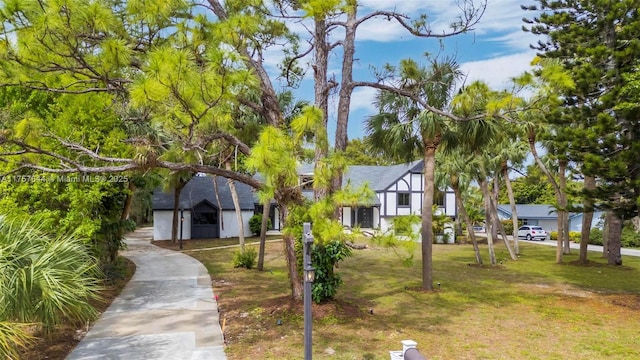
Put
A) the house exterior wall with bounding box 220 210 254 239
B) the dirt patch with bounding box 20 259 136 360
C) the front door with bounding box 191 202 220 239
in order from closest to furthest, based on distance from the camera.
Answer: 1. the dirt patch with bounding box 20 259 136 360
2. the front door with bounding box 191 202 220 239
3. the house exterior wall with bounding box 220 210 254 239

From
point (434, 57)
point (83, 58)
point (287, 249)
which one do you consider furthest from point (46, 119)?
point (434, 57)

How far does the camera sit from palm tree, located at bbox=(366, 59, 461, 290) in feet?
38.8

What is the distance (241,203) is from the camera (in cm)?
3369

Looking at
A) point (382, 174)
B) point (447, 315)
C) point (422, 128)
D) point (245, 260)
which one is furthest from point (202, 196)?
point (447, 315)

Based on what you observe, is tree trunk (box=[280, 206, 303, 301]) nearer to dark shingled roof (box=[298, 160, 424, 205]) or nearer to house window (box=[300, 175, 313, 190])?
house window (box=[300, 175, 313, 190])

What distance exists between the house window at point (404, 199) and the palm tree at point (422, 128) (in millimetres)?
23966

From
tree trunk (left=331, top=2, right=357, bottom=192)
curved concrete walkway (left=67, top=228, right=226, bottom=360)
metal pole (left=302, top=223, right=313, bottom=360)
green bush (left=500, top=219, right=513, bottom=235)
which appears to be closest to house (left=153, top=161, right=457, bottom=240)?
green bush (left=500, top=219, right=513, bottom=235)

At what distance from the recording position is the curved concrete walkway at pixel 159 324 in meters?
7.29

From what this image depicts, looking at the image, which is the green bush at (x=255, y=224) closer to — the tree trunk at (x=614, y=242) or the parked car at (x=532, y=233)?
the tree trunk at (x=614, y=242)

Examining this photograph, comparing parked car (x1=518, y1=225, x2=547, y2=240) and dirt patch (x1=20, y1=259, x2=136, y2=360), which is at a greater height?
parked car (x1=518, y1=225, x2=547, y2=240)

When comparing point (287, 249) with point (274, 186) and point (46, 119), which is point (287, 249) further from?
point (46, 119)

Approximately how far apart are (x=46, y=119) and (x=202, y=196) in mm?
21940

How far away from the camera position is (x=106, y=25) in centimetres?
699

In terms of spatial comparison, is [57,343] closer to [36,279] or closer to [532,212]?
[36,279]
